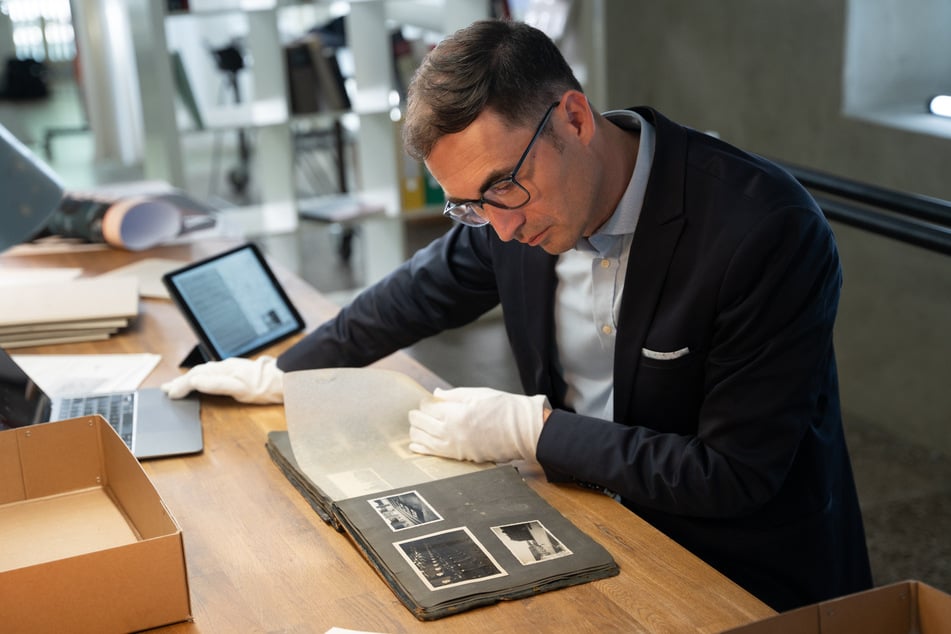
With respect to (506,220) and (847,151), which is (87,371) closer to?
(506,220)

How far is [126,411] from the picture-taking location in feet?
5.65

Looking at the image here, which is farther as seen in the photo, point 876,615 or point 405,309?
point 405,309

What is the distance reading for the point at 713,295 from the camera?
4.56 feet

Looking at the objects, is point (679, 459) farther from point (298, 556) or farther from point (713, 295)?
point (298, 556)

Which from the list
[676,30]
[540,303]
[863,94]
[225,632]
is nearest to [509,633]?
[225,632]

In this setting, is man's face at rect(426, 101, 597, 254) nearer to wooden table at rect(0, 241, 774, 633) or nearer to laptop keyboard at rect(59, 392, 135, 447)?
wooden table at rect(0, 241, 774, 633)

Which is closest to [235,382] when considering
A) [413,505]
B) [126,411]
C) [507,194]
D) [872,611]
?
[126,411]

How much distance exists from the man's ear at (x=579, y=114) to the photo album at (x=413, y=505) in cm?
44

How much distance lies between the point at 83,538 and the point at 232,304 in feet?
2.41

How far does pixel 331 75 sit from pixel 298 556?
3320mm

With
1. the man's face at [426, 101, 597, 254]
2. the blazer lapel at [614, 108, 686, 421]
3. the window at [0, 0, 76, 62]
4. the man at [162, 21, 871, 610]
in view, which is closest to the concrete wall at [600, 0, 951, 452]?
the man at [162, 21, 871, 610]

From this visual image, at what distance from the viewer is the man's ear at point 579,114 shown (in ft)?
4.54

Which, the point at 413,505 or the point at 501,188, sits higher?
the point at 501,188

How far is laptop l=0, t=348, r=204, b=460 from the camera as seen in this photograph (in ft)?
5.10
